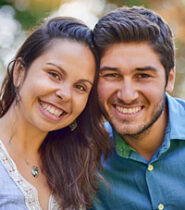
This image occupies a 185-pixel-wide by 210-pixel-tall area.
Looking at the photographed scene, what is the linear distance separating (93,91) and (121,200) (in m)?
0.85

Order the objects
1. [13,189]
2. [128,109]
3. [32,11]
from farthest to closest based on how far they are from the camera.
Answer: [32,11] < [128,109] < [13,189]

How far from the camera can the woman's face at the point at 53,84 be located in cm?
237

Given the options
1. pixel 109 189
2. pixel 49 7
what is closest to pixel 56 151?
pixel 109 189

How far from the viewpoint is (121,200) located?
2854 millimetres

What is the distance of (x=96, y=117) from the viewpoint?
9.55 feet

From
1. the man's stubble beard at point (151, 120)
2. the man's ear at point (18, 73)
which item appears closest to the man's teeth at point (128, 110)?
the man's stubble beard at point (151, 120)

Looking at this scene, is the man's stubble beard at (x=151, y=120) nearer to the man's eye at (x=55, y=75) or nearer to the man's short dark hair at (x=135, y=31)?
the man's short dark hair at (x=135, y=31)

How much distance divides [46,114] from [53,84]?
20 centimetres

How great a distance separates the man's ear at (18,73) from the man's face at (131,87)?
0.61 metres

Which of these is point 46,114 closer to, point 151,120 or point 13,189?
point 13,189

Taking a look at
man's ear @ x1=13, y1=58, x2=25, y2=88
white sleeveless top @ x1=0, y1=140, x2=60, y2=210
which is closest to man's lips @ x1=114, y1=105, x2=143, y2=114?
man's ear @ x1=13, y1=58, x2=25, y2=88

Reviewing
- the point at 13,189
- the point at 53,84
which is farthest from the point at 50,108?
the point at 13,189

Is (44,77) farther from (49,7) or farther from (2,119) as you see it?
(49,7)

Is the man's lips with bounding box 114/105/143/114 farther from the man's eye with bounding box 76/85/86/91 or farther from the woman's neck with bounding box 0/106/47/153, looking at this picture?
the woman's neck with bounding box 0/106/47/153
